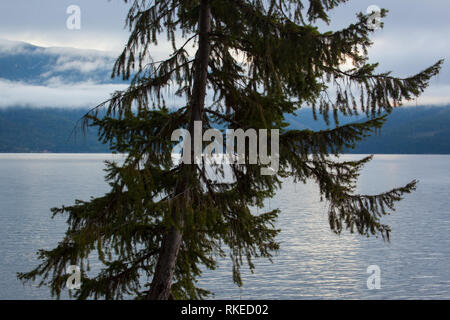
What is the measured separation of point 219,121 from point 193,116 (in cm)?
57

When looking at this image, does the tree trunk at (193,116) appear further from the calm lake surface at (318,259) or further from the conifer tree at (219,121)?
the calm lake surface at (318,259)

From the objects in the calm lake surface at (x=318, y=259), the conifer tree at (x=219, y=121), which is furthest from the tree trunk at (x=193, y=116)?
the calm lake surface at (x=318, y=259)

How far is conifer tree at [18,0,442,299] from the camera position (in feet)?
23.2

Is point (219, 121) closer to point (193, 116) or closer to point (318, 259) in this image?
point (193, 116)

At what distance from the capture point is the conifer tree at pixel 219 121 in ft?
23.2

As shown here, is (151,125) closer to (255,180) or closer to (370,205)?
(255,180)

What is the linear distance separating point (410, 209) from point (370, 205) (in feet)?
219

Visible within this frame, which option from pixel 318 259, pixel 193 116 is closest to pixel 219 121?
pixel 193 116

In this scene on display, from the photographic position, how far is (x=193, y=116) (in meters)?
8.31

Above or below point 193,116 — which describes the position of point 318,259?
below

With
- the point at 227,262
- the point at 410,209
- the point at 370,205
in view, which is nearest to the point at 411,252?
the point at 227,262

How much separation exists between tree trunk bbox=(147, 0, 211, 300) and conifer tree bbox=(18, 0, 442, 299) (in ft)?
0.06

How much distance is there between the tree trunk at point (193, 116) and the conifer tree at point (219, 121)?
18 mm

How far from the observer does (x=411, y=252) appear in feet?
146
